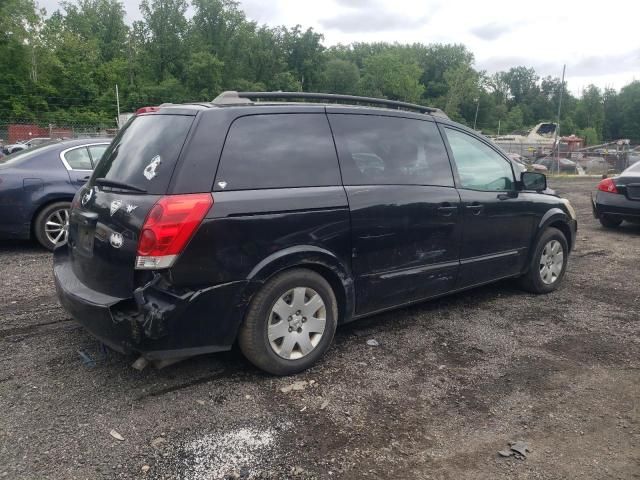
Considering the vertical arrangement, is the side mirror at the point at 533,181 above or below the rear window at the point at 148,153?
below

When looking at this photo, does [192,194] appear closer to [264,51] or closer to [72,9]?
[264,51]

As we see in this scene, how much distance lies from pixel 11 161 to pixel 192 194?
198 inches

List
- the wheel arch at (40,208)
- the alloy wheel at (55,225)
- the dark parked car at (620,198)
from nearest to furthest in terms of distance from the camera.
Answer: the wheel arch at (40,208), the alloy wheel at (55,225), the dark parked car at (620,198)

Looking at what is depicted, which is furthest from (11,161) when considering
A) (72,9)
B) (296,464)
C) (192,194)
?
(72,9)

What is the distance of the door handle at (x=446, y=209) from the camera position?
441cm

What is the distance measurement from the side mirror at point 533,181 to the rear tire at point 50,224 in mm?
5480

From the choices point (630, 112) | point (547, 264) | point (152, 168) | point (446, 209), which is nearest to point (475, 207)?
point (446, 209)

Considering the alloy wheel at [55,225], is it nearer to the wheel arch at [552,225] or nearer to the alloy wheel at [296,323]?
the alloy wheel at [296,323]

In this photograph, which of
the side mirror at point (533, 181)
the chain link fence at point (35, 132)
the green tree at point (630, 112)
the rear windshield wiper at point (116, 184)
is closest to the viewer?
the rear windshield wiper at point (116, 184)

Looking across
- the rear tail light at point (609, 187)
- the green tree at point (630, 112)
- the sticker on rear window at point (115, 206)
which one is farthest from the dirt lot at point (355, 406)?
the green tree at point (630, 112)

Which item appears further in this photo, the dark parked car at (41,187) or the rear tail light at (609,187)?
the rear tail light at (609,187)

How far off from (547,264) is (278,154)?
3.46 metres

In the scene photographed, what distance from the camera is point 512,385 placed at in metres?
3.64

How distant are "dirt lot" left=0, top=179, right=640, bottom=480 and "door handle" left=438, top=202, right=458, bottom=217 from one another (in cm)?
99
